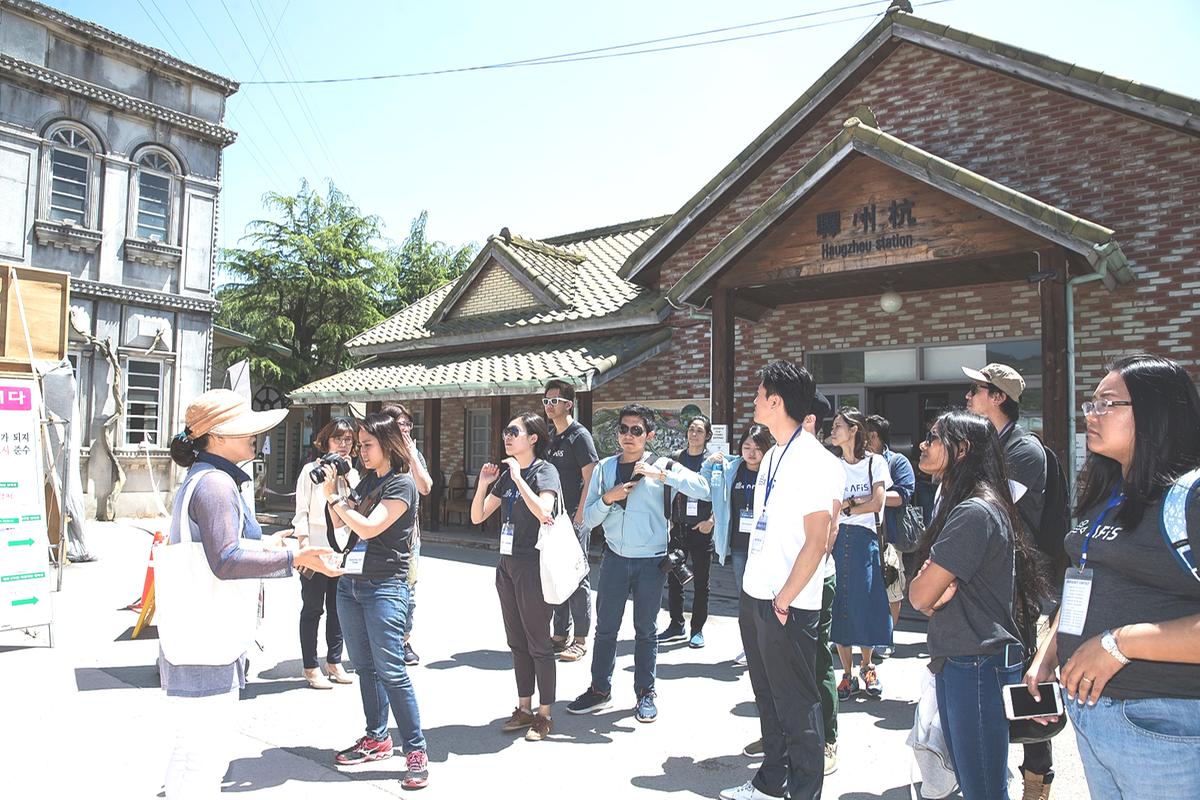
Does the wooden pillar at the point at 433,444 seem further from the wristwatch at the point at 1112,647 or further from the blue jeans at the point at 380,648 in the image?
the wristwatch at the point at 1112,647

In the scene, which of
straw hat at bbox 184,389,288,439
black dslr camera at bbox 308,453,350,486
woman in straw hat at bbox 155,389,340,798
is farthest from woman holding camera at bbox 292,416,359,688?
woman in straw hat at bbox 155,389,340,798

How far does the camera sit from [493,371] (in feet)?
45.4

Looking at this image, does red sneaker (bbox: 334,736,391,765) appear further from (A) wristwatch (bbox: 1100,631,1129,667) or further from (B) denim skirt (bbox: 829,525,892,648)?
(A) wristwatch (bbox: 1100,631,1129,667)

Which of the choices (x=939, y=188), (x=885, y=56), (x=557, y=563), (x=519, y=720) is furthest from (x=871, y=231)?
(x=519, y=720)

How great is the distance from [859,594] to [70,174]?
62.0 ft

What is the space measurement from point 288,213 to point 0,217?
9722 millimetres

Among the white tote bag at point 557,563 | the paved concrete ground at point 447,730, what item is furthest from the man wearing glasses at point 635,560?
the white tote bag at point 557,563

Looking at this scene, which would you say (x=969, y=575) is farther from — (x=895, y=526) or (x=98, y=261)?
(x=98, y=261)

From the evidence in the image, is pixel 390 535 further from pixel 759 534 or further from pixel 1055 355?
pixel 1055 355

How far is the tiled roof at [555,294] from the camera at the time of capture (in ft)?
47.5

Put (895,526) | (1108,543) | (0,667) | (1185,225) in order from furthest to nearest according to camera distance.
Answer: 1. (1185,225)
2. (895,526)
3. (0,667)
4. (1108,543)

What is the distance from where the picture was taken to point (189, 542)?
122 inches

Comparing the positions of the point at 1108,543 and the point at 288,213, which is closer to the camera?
the point at 1108,543

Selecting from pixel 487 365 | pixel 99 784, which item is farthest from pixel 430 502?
pixel 99 784
